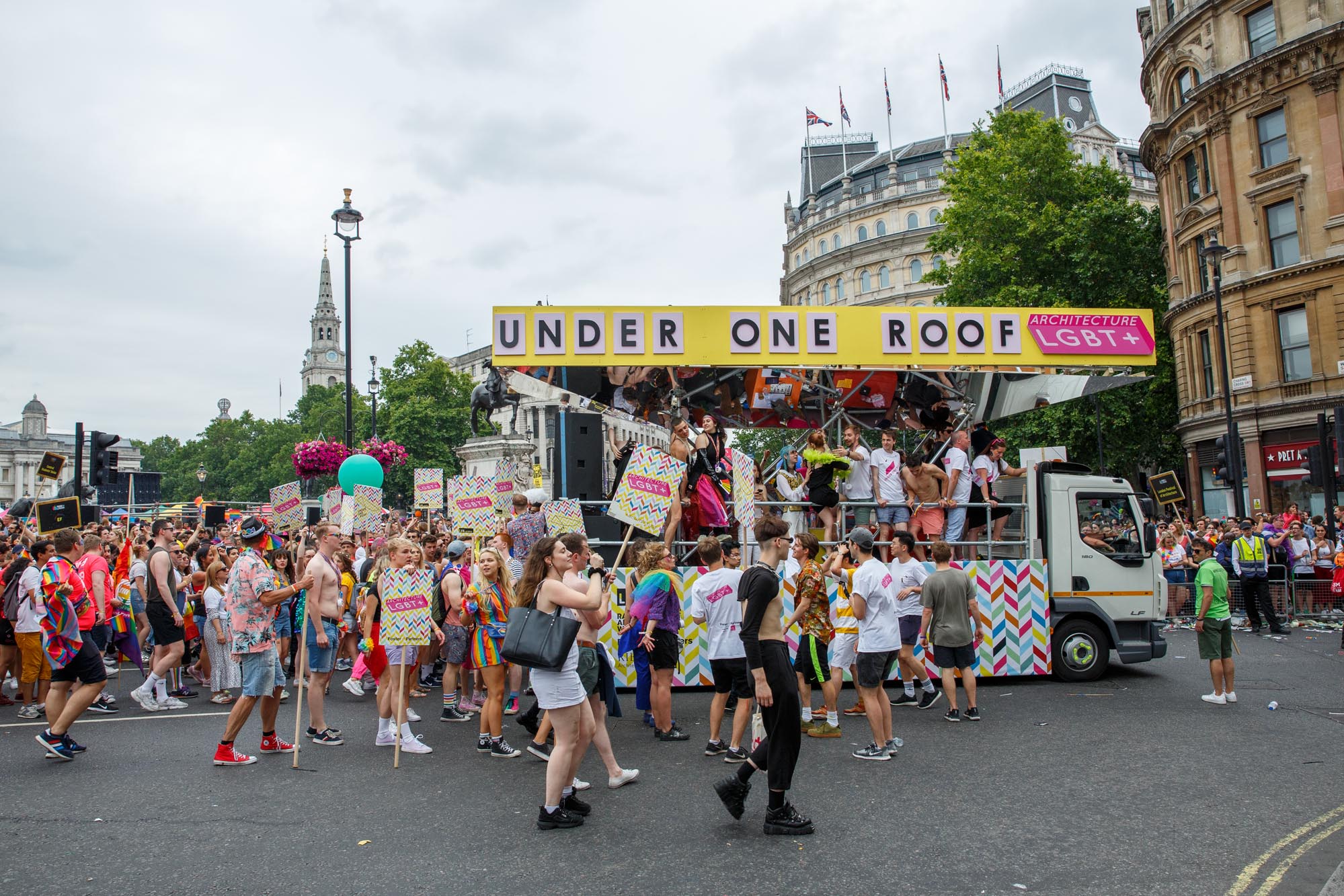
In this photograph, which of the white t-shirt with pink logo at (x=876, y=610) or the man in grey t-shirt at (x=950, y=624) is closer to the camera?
the white t-shirt with pink logo at (x=876, y=610)

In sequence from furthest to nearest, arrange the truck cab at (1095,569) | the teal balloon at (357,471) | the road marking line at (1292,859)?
the teal balloon at (357,471), the truck cab at (1095,569), the road marking line at (1292,859)

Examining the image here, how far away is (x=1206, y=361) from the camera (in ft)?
108

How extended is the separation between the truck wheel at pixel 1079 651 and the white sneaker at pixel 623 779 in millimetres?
6399

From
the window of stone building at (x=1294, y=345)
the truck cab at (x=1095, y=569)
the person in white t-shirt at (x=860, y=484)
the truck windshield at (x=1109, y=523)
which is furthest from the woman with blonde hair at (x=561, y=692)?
the window of stone building at (x=1294, y=345)

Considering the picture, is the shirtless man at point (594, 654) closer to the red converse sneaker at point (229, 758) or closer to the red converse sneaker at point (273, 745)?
the red converse sneaker at point (273, 745)

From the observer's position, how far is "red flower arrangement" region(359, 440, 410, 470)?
20.6 meters

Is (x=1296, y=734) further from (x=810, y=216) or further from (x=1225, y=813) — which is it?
(x=810, y=216)

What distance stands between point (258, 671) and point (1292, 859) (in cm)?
721

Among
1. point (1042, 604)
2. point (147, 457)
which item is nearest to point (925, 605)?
point (1042, 604)

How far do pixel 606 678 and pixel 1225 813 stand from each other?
4724 mm

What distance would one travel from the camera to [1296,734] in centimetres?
824

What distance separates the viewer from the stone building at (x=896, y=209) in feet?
246

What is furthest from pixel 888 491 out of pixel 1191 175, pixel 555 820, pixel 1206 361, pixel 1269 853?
pixel 1191 175

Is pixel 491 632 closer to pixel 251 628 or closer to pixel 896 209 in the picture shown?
pixel 251 628
